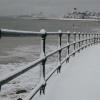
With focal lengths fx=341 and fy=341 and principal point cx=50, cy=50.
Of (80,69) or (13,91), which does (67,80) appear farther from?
(13,91)

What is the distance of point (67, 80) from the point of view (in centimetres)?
793

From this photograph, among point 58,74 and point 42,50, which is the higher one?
point 42,50

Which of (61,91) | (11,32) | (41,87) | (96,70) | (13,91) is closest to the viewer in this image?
(11,32)

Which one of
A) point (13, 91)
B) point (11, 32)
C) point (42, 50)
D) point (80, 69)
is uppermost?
point (11, 32)

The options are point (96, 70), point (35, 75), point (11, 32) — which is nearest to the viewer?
point (11, 32)

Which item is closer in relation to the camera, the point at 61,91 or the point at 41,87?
the point at 41,87

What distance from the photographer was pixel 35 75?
12852mm

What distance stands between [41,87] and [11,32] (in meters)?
2.27

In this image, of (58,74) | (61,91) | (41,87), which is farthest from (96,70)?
Result: (41,87)

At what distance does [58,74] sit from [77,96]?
2549mm

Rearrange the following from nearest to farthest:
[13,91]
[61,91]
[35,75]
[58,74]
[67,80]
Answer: [61,91] → [67,80] → [58,74] → [13,91] → [35,75]

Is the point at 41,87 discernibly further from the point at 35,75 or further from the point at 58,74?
the point at 35,75

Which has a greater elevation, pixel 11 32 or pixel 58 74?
pixel 11 32

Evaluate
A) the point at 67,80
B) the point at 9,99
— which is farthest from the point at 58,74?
the point at 9,99
